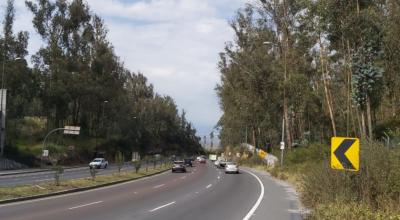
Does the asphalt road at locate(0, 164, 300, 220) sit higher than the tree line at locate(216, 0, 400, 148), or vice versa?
the tree line at locate(216, 0, 400, 148)

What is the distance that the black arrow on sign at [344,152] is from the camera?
14531 millimetres

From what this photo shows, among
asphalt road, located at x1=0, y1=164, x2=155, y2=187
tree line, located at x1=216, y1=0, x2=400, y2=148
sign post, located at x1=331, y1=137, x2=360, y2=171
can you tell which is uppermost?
tree line, located at x1=216, y1=0, x2=400, y2=148

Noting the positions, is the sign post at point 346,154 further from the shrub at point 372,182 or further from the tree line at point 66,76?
the tree line at point 66,76

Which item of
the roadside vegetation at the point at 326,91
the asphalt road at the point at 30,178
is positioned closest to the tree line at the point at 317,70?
the roadside vegetation at the point at 326,91

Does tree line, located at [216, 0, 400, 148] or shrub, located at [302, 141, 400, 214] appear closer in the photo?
shrub, located at [302, 141, 400, 214]

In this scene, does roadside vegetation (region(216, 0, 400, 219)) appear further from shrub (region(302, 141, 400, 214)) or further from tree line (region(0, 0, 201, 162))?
tree line (region(0, 0, 201, 162))

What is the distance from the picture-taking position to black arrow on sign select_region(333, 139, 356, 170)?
1453cm

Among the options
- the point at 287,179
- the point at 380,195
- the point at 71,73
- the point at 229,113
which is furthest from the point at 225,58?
the point at 380,195

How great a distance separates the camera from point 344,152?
14.6 metres

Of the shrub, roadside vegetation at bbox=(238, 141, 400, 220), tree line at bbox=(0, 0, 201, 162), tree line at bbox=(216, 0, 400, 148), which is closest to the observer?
roadside vegetation at bbox=(238, 141, 400, 220)

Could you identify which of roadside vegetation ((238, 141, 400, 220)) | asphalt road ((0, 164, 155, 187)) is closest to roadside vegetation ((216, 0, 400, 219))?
roadside vegetation ((238, 141, 400, 220))

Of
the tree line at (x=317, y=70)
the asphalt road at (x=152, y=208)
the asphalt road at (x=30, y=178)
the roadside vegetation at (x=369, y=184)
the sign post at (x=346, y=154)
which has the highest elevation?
the tree line at (x=317, y=70)

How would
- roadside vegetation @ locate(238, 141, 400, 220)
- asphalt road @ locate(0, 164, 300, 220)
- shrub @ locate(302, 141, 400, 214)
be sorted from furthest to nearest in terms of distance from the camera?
asphalt road @ locate(0, 164, 300, 220) < shrub @ locate(302, 141, 400, 214) < roadside vegetation @ locate(238, 141, 400, 220)

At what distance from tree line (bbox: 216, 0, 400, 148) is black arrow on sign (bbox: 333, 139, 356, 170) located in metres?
4.34
